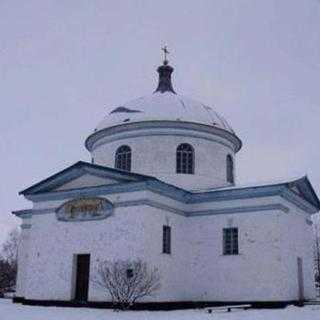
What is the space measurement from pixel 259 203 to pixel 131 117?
8.21 meters

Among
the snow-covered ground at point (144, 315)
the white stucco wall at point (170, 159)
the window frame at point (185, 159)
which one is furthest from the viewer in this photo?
the window frame at point (185, 159)

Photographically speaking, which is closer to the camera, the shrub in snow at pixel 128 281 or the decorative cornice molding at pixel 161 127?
the shrub in snow at pixel 128 281

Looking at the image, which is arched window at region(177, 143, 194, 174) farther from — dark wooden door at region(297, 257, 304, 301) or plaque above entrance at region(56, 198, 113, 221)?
dark wooden door at region(297, 257, 304, 301)

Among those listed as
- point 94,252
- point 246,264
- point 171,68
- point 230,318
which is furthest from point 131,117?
point 230,318

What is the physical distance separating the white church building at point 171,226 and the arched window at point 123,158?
5cm

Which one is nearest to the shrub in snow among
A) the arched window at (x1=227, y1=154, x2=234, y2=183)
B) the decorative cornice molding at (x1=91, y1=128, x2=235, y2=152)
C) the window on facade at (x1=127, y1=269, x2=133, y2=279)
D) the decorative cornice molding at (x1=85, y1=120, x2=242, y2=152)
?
the window on facade at (x1=127, y1=269, x2=133, y2=279)

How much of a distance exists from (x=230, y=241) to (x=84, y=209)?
21.3 feet

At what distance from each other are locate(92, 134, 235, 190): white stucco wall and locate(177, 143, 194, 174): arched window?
20cm

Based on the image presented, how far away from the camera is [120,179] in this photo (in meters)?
23.3

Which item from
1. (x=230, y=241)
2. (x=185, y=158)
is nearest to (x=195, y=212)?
(x=230, y=241)

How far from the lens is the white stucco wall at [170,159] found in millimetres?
26844

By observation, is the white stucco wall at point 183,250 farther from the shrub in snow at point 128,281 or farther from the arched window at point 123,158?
the arched window at point 123,158

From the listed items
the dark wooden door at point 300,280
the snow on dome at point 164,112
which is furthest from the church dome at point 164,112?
the dark wooden door at point 300,280

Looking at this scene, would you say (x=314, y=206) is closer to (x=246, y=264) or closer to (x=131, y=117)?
(x=246, y=264)
